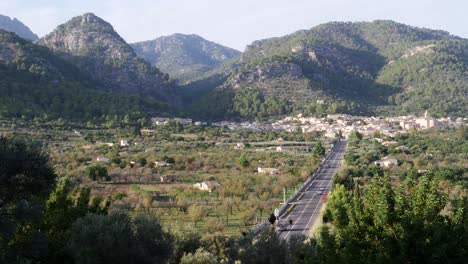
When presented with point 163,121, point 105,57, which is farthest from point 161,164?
point 105,57

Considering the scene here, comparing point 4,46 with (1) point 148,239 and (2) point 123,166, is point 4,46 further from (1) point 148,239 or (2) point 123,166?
(1) point 148,239

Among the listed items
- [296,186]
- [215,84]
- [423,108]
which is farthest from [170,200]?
[215,84]

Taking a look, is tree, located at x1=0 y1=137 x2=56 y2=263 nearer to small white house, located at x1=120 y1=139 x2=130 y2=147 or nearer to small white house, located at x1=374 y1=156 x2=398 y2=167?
small white house, located at x1=374 y1=156 x2=398 y2=167

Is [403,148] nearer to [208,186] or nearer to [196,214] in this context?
[208,186]

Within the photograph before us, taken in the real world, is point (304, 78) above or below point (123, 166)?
above

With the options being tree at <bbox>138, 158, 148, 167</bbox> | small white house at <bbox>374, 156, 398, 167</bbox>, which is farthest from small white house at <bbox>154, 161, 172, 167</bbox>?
small white house at <bbox>374, 156, 398, 167</bbox>

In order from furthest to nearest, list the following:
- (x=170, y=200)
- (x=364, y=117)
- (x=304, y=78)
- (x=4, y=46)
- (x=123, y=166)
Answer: (x=304, y=78) → (x=364, y=117) → (x=4, y=46) → (x=123, y=166) → (x=170, y=200)
